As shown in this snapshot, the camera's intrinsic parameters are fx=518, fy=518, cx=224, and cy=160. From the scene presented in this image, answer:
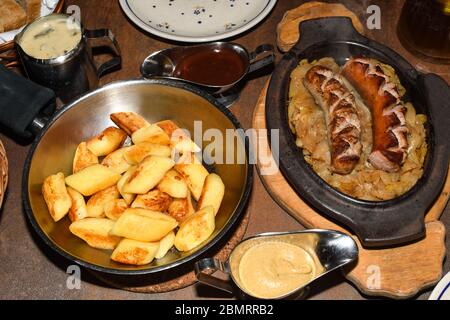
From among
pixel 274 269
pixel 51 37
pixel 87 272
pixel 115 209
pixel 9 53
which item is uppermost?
pixel 51 37

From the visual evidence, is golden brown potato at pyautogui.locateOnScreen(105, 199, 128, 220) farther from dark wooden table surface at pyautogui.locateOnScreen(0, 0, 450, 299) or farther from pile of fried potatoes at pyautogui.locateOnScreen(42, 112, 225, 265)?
dark wooden table surface at pyautogui.locateOnScreen(0, 0, 450, 299)

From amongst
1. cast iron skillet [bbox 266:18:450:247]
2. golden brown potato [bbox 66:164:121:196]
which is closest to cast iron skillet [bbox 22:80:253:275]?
golden brown potato [bbox 66:164:121:196]

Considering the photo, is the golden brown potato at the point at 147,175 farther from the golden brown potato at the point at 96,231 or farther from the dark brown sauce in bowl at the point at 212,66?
the dark brown sauce in bowl at the point at 212,66

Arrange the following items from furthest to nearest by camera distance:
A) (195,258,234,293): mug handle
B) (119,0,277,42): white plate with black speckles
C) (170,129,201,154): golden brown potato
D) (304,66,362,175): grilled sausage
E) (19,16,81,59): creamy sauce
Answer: (119,0,277,42): white plate with black speckles
(19,16,81,59): creamy sauce
(170,129,201,154): golden brown potato
(304,66,362,175): grilled sausage
(195,258,234,293): mug handle

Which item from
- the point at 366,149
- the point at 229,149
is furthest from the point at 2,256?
the point at 366,149

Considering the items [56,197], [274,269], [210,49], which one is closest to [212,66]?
[210,49]

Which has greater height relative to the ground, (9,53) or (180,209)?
(9,53)

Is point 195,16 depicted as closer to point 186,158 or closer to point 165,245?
point 186,158
